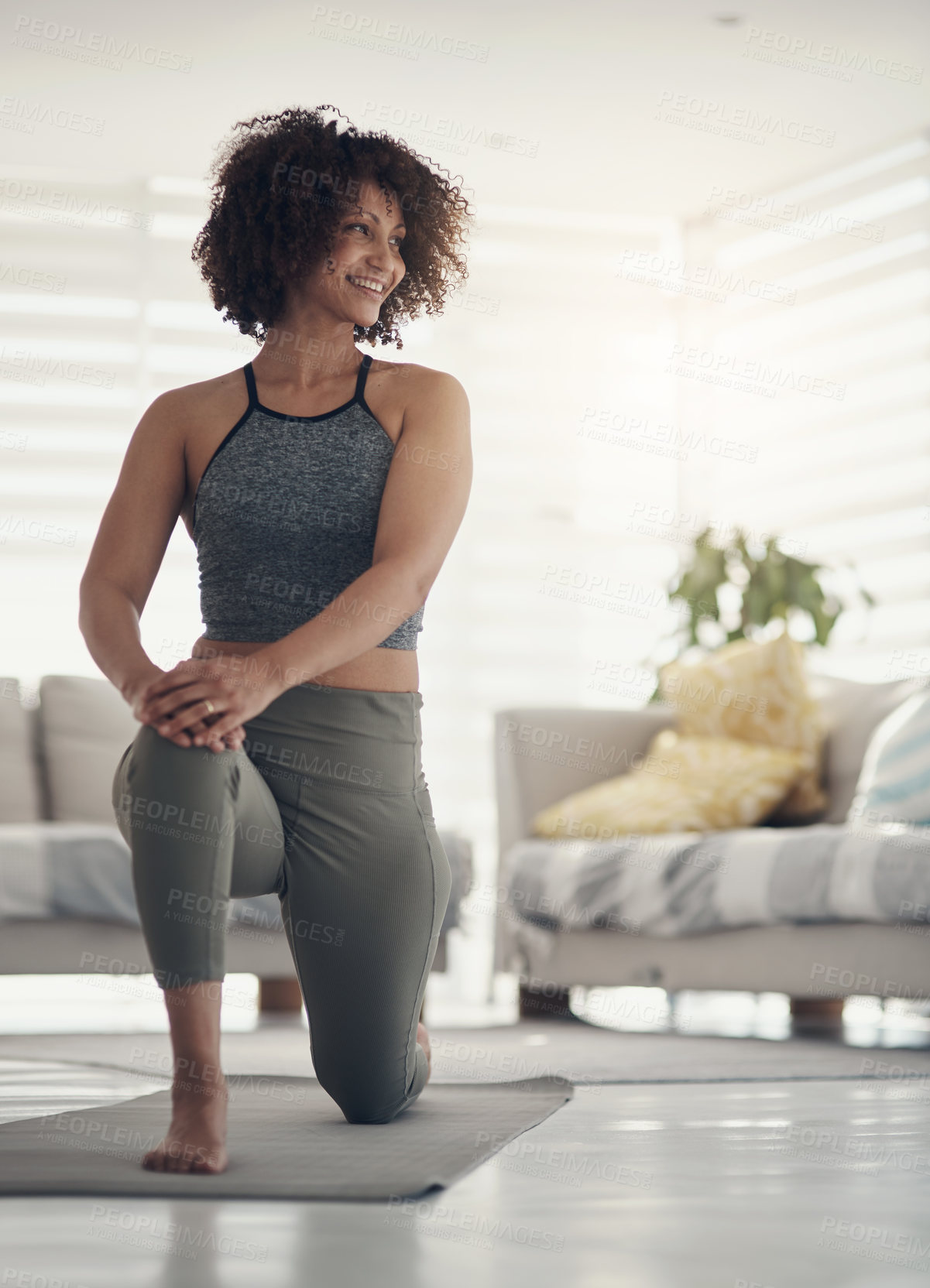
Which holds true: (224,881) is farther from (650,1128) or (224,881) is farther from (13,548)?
(13,548)

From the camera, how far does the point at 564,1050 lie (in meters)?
2.81

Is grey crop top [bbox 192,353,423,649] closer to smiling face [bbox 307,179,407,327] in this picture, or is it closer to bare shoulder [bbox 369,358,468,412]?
bare shoulder [bbox 369,358,468,412]

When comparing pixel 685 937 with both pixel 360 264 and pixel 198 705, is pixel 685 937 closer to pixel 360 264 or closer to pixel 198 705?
pixel 360 264

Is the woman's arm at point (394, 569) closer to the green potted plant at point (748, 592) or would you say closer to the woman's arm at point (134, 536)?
the woman's arm at point (134, 536)

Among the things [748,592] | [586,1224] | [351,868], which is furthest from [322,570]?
[748,592]

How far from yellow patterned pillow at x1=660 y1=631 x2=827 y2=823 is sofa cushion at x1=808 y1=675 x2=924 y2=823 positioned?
0.10 ft

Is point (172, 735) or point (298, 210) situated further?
point (298, 210)

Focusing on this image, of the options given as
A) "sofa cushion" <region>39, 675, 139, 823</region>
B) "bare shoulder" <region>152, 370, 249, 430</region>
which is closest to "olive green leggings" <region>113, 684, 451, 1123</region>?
"bare shoulder" <region>152, 370, 249, 430</region>

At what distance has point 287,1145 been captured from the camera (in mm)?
1614

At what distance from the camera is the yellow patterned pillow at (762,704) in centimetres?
367

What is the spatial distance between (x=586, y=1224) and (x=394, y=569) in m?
0.69

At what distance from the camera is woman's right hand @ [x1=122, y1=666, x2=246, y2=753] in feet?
4.80

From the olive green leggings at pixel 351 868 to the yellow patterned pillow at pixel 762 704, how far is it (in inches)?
79.5

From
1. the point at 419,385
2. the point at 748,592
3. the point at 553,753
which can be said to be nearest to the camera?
the point at 419,385
